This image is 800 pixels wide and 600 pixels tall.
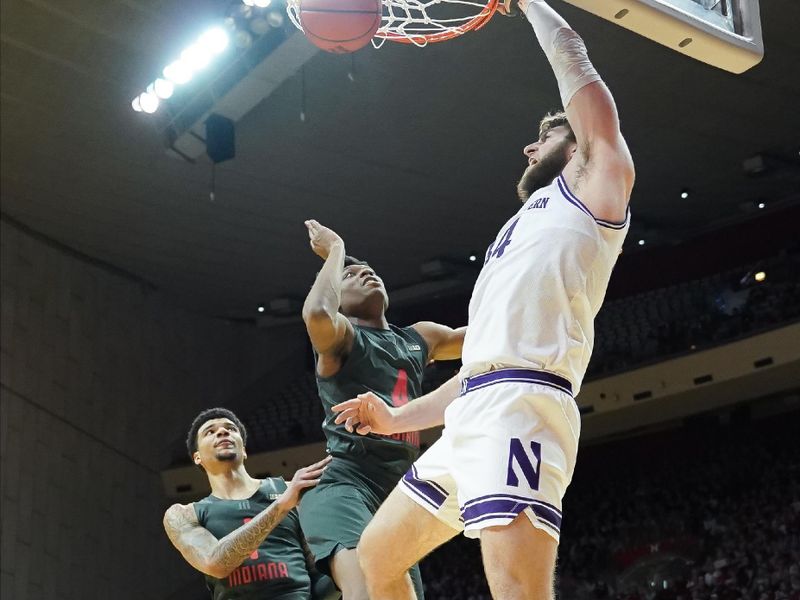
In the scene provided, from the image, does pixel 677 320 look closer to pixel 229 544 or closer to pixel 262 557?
pixel 262 557

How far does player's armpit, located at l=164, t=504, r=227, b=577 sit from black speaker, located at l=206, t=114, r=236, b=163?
1034cm

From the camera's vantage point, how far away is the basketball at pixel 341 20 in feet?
16.1

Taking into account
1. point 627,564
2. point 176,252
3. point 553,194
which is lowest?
point 553,194

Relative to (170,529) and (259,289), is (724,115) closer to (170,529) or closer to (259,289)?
(259,289)

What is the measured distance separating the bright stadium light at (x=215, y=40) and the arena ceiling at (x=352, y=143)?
235 millimetres

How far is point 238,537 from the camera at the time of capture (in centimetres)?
468

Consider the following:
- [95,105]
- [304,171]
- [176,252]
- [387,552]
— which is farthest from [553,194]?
[176,252]

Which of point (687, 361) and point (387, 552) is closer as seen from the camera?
point (387, 552)

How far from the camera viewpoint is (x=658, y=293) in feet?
66.0

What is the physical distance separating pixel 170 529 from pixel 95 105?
10.5m

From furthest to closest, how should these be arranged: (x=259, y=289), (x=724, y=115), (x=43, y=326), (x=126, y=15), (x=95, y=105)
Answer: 1. (x=259, y=289)
2. (x=43, y=326)
3. (x=724, y=115)
4. (x=95, y=105)
5. (x=126, y=15)

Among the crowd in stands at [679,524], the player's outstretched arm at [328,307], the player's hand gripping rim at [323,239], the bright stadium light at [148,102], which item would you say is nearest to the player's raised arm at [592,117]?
the player's outstretched arm at [328,307]

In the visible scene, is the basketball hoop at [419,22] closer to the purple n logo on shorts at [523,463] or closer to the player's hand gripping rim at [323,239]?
the player's hand gripping rim at [323,239]

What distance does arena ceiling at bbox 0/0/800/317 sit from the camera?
13.7 metres
